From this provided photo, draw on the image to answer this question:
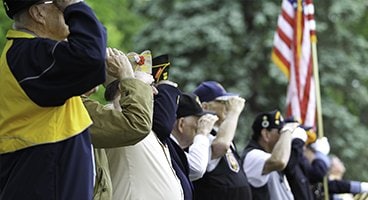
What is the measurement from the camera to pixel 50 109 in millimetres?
4273

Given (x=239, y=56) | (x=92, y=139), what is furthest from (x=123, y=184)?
(x=239, y=56)

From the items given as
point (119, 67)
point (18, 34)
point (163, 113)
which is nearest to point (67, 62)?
point (18, 34)

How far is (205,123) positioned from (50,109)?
291cm

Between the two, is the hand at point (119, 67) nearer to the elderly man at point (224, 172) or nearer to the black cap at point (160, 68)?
the black cap at point (160, 68)

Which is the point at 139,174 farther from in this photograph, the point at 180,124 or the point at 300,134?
the point at 300,134

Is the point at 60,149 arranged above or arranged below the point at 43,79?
below

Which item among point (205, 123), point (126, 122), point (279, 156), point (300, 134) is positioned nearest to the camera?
point (126, 122)

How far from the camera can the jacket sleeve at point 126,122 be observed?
475 centimetres

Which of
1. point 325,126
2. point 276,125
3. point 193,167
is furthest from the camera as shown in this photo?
point 325,126

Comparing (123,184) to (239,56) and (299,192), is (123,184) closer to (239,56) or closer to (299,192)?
(299,192)

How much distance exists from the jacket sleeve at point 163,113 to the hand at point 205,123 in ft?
4.45

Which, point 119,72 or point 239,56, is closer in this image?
point 119,72

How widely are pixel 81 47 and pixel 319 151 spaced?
6.65 metres

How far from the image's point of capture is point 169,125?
222 inches
